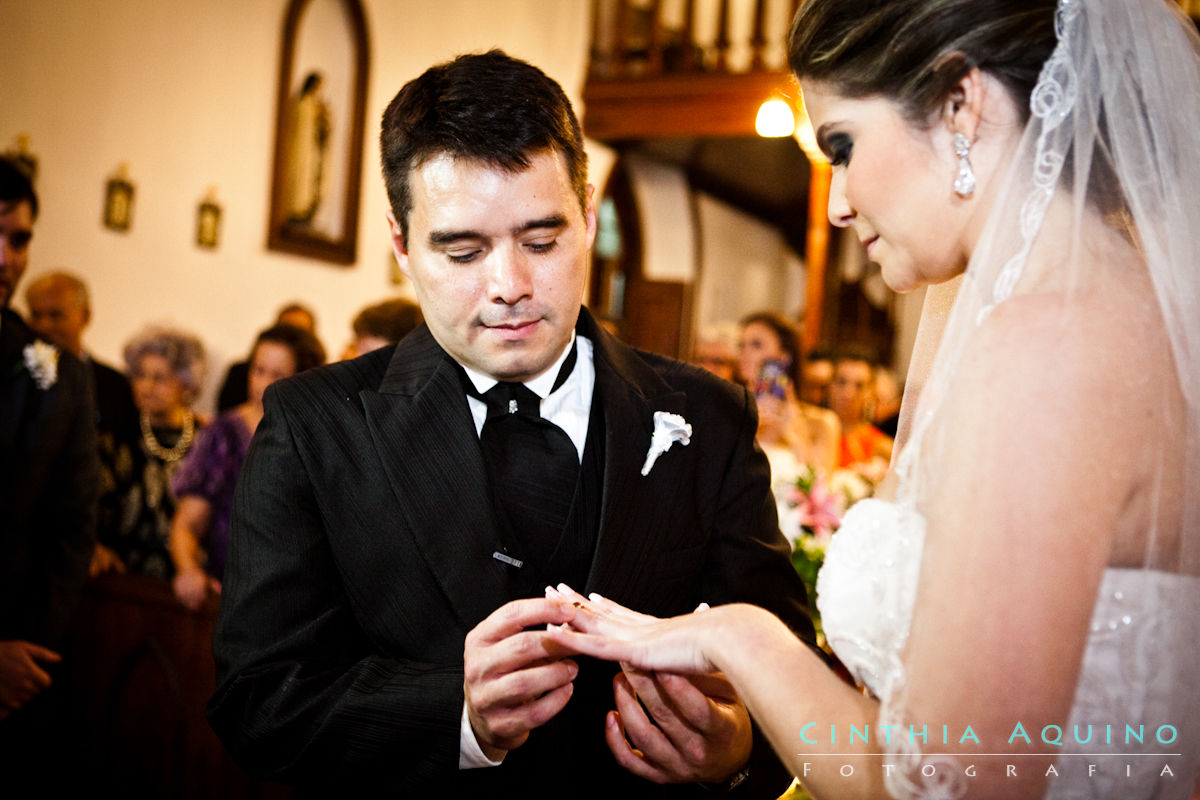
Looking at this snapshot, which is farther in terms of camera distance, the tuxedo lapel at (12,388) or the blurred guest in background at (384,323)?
the blurred guest in background at (384,323)

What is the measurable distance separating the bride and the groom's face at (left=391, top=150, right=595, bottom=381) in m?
0.50

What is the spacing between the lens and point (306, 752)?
166cm

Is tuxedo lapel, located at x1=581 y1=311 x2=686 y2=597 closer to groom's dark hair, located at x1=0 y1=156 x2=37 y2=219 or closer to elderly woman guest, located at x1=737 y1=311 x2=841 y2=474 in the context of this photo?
groom's dark hair, located at x1=0 y1=156 x2=37 y2=219

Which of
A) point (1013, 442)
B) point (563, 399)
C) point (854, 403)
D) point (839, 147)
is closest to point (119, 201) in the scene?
point (854, 403)

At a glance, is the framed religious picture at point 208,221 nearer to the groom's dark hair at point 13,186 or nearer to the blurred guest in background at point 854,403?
the groom's dark hair at point 13,186

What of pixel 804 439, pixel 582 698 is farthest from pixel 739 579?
pixel 804 439

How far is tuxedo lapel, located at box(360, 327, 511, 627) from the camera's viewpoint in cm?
175

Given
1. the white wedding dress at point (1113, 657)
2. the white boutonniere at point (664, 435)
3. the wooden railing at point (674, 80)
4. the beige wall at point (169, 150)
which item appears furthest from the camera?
the wooden railing at point (674, 80)

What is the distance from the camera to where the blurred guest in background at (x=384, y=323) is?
397 centimetres

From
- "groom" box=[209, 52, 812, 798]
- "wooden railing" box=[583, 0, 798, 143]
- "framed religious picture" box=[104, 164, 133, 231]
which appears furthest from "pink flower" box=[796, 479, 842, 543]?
"wooden railing" box=[583, 0, 798, 143]

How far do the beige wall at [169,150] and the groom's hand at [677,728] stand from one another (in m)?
4.47

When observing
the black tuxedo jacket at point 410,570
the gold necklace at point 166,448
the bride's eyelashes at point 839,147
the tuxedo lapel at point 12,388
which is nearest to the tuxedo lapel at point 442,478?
the black tuxedo jacket at point 410,570

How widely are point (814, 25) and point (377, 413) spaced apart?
3.16ft

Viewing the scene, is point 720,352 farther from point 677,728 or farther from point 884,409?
point 677,728
